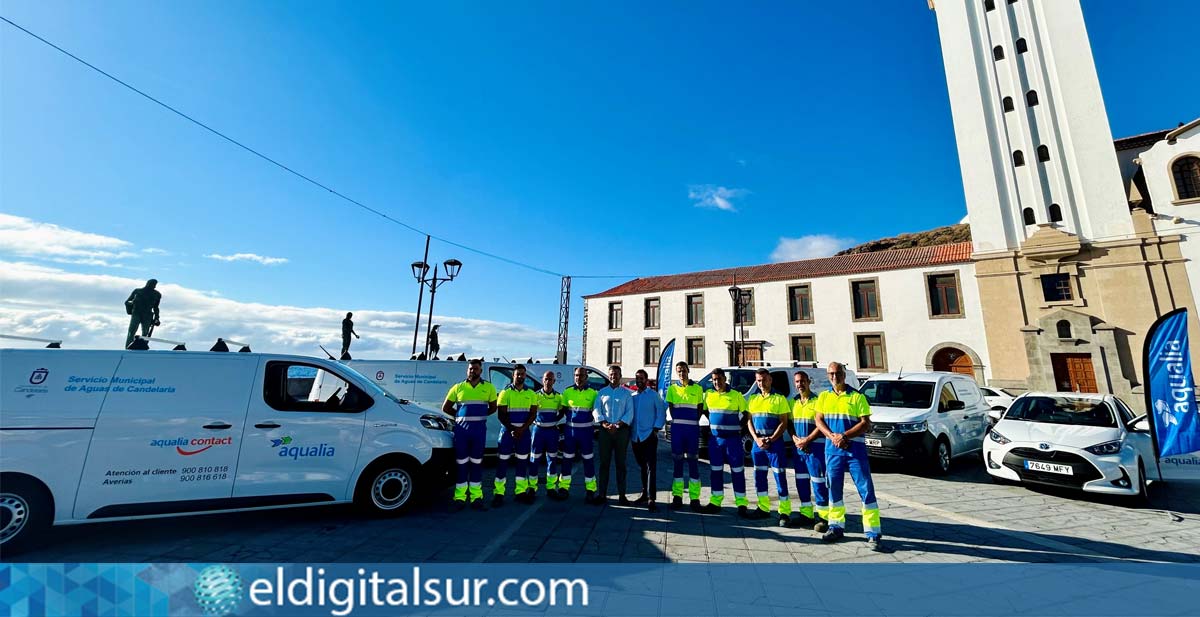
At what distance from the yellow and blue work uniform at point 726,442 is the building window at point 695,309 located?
2596 centimetres

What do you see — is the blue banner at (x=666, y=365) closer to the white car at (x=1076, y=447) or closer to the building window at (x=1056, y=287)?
the white car at (x=1076, y=447)

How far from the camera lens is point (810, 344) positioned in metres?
27.7

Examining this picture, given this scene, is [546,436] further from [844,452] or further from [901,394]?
[901,394]

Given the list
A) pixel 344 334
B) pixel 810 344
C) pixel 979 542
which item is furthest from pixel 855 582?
pixel 810 344

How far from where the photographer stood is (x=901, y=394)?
930 cm

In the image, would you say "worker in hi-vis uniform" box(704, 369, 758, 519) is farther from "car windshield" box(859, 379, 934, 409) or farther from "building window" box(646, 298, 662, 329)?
"building window" box(646, 298, 662, 329)

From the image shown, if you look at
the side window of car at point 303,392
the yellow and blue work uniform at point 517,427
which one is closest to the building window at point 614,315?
the yellow and blue work uniform at point 517,427

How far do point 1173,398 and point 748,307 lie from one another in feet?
77.1

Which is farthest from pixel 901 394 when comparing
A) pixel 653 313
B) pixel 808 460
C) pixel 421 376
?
pixel 653 313

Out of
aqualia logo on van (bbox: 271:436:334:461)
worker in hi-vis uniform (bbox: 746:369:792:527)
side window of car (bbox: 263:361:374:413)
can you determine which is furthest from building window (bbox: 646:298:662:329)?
aqualia logo on van (bbox: 271:436:334:461)

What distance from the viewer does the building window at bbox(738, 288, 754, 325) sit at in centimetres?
2995

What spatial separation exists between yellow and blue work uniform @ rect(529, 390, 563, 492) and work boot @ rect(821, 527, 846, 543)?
358 cm

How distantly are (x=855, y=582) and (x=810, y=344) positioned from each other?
85.0ft

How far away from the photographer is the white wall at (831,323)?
76.9 feet
